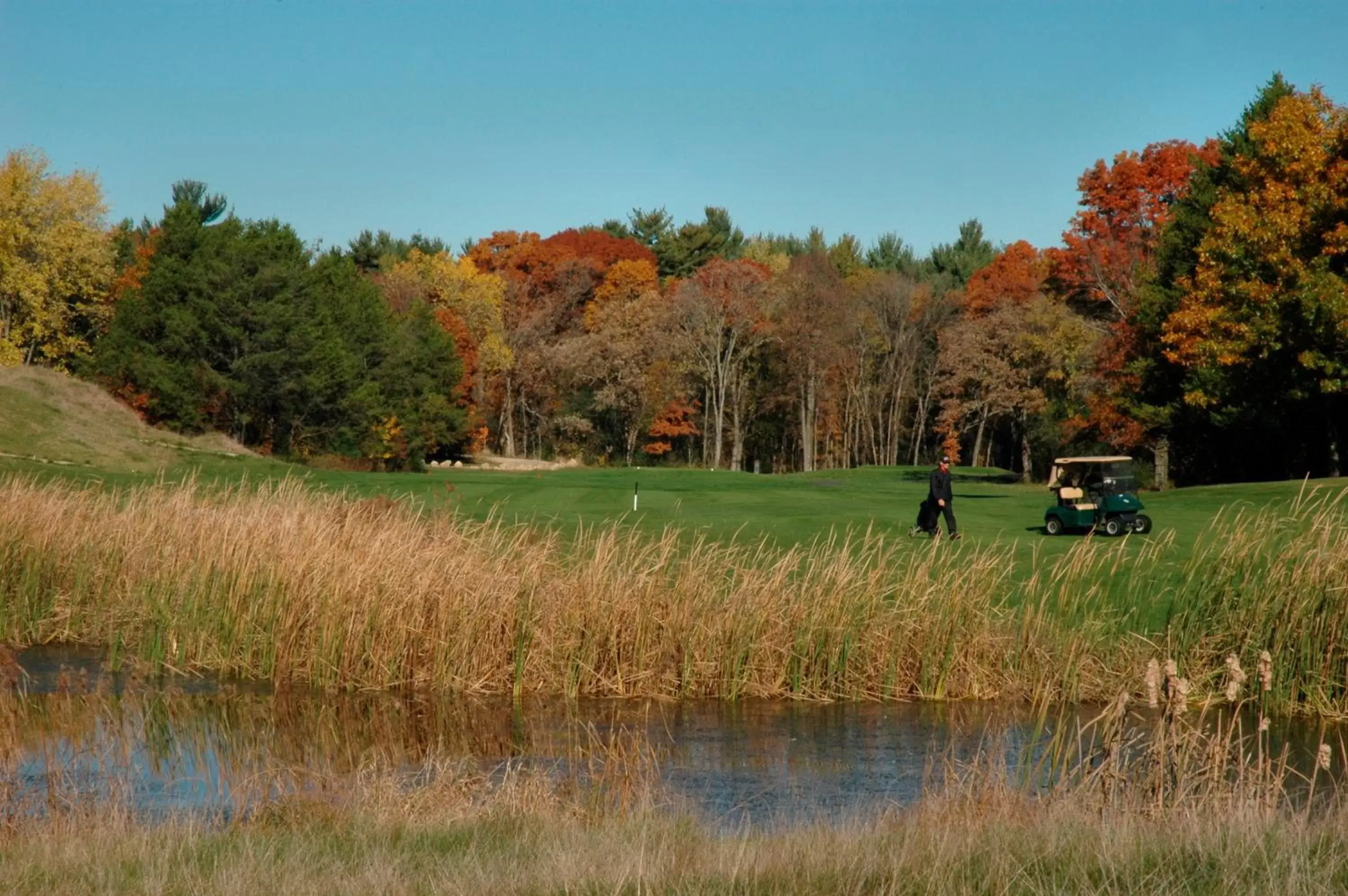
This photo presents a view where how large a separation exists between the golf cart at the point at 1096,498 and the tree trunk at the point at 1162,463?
24.3 meters

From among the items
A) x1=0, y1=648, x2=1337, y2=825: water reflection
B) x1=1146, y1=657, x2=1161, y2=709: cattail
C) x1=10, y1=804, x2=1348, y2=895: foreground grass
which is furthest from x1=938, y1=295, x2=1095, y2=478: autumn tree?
x1=10, y1=804, x2=1348, y2=895: foreground grass

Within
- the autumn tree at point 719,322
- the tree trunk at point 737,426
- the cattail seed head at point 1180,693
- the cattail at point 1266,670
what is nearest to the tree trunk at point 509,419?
the autumn tree at point 719,322

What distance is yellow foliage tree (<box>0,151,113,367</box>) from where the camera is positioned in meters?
65.8

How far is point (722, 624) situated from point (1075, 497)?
39.8 ft

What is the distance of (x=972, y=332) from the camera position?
70875mm

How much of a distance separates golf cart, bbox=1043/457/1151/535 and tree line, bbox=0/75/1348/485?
13.9 meters

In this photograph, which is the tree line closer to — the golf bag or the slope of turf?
the slope of turf

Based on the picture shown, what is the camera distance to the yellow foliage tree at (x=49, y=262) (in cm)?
6575

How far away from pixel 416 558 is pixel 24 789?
20.3ft

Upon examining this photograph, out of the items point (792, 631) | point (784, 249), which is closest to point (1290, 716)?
point (792, 631)

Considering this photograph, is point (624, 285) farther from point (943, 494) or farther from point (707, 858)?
point (707, 858)

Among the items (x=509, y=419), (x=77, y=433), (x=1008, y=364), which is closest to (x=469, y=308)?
(x=509, y=419)

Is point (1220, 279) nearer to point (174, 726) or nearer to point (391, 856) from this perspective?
point (174, 726)

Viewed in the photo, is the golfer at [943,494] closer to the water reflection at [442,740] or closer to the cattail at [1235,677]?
the water reflection at [442,740]
